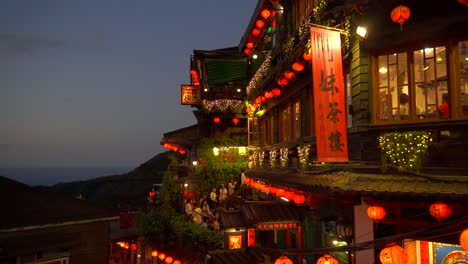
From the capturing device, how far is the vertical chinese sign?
10719 mm

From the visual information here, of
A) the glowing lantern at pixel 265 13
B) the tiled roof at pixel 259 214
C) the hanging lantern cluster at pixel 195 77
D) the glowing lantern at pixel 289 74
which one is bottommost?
the tiled roof at pixel 259 214

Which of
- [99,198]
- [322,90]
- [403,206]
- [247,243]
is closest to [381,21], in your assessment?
[322,90]

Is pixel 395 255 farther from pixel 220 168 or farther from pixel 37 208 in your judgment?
pixel 220 168

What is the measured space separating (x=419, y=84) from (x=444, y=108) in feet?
2.90

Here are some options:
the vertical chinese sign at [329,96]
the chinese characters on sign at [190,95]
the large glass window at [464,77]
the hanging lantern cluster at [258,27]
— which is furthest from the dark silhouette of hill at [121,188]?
the large glass window at [464,77]

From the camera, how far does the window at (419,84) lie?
9.45 m

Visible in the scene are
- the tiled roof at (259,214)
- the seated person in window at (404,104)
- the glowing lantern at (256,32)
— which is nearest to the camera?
the seated person in window at (404,104)

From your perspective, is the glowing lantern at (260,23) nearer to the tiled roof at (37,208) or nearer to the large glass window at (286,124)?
the large glass window at (286,124)

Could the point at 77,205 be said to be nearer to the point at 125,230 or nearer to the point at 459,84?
the point at 459,84

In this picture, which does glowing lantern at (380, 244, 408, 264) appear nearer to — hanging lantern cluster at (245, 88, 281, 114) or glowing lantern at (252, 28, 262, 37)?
hanging lantern cluster at (245, 88, 281, 114)

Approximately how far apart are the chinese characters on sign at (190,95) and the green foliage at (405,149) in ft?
79.2

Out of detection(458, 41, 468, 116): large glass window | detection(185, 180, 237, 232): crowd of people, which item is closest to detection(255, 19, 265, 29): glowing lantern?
detection(185, 180, 237, 232): crowd of people

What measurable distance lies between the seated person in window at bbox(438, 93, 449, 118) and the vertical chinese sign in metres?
2.40

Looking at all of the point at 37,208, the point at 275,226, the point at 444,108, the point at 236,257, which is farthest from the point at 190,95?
the point at 444,108
